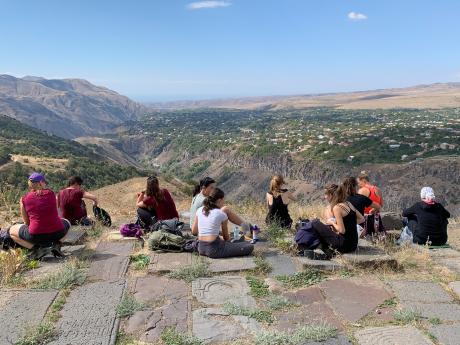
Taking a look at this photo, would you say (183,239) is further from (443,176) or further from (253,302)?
(443,176)

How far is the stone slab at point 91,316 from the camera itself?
3592mm

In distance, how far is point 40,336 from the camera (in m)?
3.57

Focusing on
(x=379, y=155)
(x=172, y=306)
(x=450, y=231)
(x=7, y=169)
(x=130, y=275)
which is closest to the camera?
(x=172, y=306)

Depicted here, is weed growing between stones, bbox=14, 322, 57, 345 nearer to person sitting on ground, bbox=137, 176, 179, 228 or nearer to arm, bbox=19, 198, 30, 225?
arm, bbox=19, 198, 30, 225

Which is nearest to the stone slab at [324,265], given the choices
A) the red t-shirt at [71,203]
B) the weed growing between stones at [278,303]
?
the weed growing between stones at [278,303]

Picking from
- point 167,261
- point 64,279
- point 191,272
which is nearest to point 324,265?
point 191,272

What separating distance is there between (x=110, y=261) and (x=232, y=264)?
5.19 ft

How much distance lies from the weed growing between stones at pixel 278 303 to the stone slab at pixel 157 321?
2.66ft

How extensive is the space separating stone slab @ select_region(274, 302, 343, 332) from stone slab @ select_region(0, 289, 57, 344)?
2206 mm

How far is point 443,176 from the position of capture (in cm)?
5650

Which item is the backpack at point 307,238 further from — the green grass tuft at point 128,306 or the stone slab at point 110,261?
the green grass tuft at point 128,306

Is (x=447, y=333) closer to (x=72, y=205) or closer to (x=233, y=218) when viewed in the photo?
(x=233, y=218)

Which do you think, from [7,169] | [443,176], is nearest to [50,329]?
[7,169]

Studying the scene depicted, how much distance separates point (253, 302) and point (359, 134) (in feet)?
297
